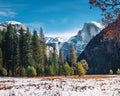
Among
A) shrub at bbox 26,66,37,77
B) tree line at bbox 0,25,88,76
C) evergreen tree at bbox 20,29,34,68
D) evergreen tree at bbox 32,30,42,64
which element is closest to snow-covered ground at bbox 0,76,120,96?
shrub at bbox 26,66,37,77

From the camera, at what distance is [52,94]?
2759 cm

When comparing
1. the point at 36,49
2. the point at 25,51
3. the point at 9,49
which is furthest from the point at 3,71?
the point at 36,49

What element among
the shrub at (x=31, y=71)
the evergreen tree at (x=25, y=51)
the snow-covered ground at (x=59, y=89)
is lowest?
the snow-covered ground at (x=59, y=89)

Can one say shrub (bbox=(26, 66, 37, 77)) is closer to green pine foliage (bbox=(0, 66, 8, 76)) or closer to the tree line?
the tree line

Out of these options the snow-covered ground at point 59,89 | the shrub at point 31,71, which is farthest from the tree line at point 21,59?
the snow-covered ground at point 59,89

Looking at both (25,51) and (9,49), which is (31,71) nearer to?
(25,51)

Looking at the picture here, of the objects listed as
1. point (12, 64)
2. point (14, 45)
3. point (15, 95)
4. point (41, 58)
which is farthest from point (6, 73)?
point (15, 95)

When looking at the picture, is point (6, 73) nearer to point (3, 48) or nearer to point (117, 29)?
point (3, 48)

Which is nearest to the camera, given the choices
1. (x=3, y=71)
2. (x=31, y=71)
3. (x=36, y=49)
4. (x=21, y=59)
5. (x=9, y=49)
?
(x=3, y=71)

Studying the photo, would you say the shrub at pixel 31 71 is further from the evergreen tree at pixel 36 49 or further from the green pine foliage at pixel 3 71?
the evergreen tree at pixel 36 49

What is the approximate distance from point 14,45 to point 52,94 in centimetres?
7987

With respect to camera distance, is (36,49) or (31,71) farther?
(36,49)

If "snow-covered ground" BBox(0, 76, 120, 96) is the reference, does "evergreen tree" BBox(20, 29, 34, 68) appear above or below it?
above

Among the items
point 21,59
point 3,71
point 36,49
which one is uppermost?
point 36,49
